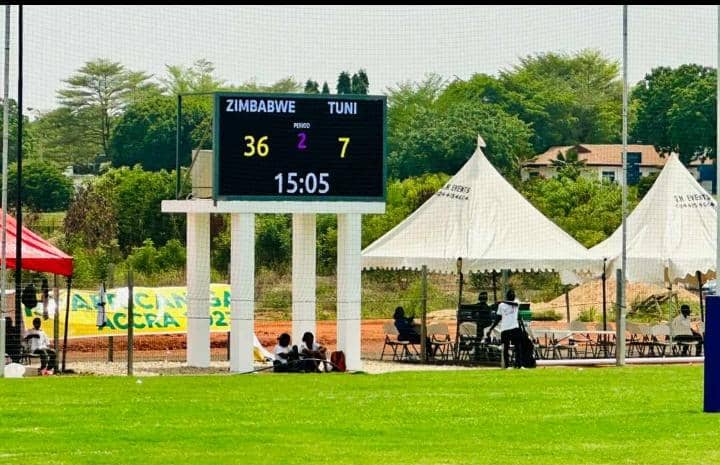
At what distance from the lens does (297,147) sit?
29.2m

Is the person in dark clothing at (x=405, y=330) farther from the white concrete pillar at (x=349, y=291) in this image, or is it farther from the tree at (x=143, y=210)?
the tree at (x=143, y=210)

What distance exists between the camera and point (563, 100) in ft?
309

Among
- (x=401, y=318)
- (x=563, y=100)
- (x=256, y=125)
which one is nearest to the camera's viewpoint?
(x=256, y=125)

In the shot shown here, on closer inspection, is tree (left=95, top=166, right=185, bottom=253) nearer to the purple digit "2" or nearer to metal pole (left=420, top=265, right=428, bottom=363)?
metal pole (left=420, top=265, right=428, bottom=363)

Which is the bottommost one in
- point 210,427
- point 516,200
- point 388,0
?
point 210,427

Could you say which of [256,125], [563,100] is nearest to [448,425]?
[256,125]

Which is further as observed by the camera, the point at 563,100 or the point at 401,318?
the point at 563,100

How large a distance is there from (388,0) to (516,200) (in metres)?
5.85

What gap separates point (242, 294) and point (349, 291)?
6.96ft

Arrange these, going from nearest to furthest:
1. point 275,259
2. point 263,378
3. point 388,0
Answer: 1. point 263,378
2. point 388,0
3. point 275,259

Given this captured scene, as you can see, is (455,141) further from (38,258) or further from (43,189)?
(38,258)

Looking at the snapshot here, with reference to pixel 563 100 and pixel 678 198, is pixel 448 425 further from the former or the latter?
pixel 563 100

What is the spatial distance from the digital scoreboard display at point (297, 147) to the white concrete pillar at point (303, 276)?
1585 millimetres

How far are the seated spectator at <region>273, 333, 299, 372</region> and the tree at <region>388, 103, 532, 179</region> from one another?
4062 cm
